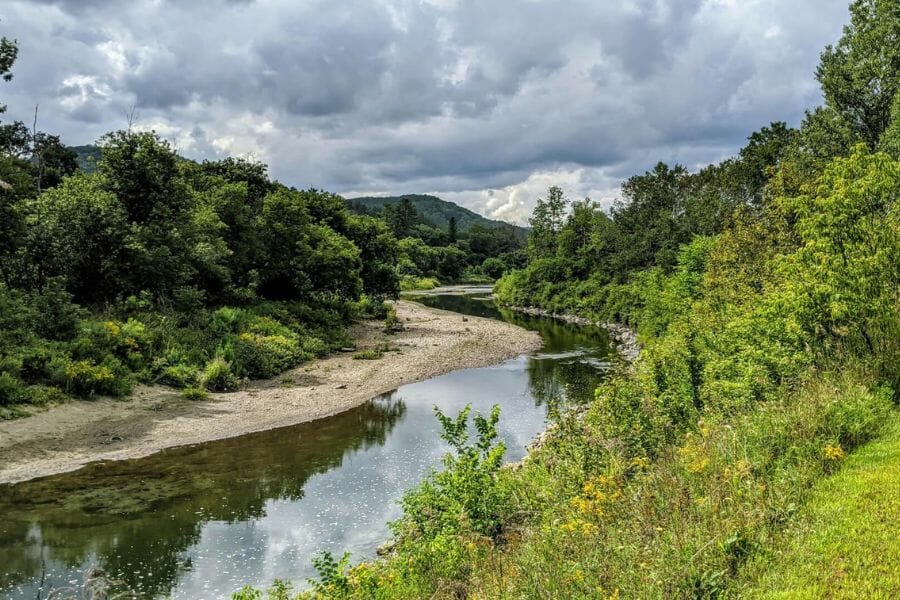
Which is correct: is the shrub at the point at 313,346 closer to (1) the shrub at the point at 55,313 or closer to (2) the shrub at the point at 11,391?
(1) the shrub at the point at 55,313

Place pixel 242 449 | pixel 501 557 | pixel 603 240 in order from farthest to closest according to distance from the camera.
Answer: pixel 603 240, pixel 242 449, pixel 501 557

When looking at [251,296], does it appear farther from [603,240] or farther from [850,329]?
[603,240]

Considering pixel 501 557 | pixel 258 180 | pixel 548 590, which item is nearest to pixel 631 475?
→ pixel 501 557

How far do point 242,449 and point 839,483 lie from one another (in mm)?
17279

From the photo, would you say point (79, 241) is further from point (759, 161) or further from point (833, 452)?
point (759, 161)

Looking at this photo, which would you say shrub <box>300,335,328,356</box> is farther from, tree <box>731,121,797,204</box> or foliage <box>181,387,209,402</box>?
tree <box>731,121,797,204</box>

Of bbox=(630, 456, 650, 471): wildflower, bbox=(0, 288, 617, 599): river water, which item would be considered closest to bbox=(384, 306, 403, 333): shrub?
bbox=(0, 288, 617, 599): river water

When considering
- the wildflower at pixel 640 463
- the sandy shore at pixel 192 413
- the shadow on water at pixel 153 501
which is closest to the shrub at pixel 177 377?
the sandy shore at pixel 192 413

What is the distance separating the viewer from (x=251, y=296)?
1542 inches

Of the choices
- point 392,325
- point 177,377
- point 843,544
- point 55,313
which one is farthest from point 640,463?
point 392,325

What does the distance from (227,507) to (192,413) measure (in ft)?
28.6

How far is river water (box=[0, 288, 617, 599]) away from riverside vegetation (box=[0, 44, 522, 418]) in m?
6.29

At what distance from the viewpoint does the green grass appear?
19.3 feet

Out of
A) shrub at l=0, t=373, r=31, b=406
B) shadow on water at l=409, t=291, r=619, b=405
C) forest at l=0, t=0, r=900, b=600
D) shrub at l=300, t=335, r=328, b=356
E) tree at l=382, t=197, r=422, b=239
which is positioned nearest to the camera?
forest at l=0, t=0, r=900, b=600
